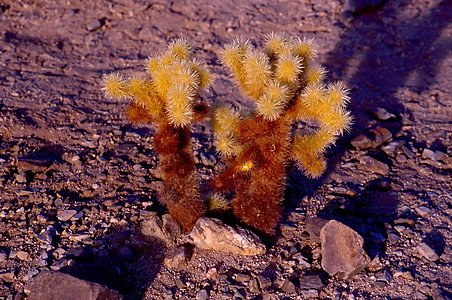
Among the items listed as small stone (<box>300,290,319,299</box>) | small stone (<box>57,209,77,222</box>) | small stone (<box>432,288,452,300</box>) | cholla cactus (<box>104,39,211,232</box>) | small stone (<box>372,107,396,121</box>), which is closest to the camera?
cholla cactus (<box>104,39,211,232</box>)

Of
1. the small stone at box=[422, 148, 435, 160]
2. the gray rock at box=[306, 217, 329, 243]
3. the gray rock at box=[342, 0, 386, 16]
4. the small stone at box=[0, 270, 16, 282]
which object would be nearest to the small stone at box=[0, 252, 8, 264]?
the small stone at box=[0, 270, 16, 282]

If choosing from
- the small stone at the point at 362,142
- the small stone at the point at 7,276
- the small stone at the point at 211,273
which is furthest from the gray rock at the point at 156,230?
the small stone at the point at 362,142

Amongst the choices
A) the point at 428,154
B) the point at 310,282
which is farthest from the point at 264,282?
the point at 428,154

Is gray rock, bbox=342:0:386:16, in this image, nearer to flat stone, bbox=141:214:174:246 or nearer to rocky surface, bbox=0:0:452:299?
rocky surface, bbox=0:0:452:299

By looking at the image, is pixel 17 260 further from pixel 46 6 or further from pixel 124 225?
pixel 46 6

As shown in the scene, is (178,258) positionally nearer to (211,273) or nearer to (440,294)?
(211,273)

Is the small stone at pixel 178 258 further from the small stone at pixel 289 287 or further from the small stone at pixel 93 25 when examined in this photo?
the small stone at pixel 93 25

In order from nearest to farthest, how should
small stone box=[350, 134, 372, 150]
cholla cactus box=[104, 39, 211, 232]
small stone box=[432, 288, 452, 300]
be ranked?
cholla cactus box=[104, 39, 211, 232], small stone box=[432, 288, 452, 300], small stone box=[350, 134, 372, 150]
